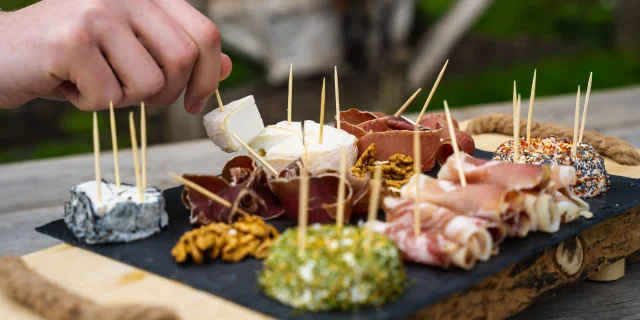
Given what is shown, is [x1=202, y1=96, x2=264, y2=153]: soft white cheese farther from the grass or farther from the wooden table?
the grass

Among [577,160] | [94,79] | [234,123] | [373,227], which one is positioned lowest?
[373,227]

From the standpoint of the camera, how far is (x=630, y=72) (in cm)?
732

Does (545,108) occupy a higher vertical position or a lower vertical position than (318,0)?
lower

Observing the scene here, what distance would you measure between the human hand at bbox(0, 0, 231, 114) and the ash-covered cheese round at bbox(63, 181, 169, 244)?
0.32m

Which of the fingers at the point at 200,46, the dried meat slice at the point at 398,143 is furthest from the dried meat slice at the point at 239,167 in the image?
the dried meat slice at the point at 398,143

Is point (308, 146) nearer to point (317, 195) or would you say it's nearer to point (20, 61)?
point (317, 195)

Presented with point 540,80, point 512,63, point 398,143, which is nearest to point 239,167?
point 398,143

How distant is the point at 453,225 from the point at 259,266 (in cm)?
42

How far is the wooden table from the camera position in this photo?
149 centimetres

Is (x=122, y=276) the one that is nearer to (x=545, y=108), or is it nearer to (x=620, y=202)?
(x=620, y=202)

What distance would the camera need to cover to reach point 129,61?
6.37ft

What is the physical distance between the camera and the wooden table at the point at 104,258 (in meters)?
1.49

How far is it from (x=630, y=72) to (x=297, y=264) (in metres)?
6.79

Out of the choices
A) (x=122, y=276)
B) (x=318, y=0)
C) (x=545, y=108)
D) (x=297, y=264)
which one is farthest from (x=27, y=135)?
(x=297, y=264)
